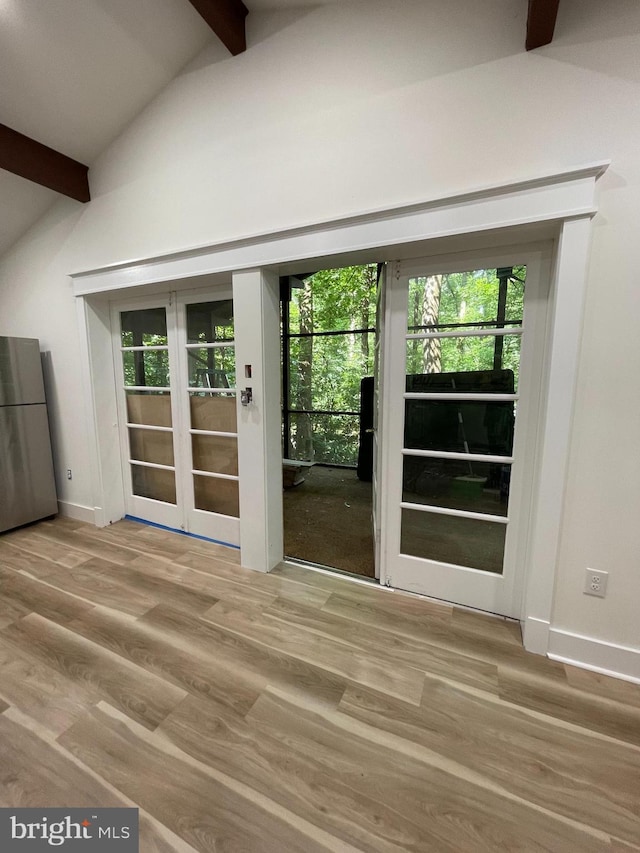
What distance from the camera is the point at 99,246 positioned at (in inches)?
105

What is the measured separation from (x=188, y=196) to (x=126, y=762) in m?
2.92

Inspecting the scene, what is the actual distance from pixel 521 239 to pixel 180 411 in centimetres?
252

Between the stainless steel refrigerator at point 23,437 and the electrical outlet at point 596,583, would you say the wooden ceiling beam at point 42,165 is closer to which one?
the stainless steel refrigerator at point 23,437

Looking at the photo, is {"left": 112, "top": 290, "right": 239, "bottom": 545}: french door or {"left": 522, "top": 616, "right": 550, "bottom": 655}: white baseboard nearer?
{"left": 522, "top": 616, "right": 550, "bottom": 655}: white baseboard

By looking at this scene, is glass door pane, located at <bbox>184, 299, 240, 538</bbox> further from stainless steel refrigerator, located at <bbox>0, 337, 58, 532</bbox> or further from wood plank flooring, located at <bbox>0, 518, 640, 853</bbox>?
stainless steel refrigerator, located at <bbox>0, 337, 58, 532</bbox>

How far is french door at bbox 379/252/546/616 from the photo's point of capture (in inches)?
69.5

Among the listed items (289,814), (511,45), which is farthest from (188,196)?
(289,814)

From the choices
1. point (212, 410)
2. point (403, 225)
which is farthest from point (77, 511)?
point (403, 225)

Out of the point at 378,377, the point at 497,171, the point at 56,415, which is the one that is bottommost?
the point at 56,415

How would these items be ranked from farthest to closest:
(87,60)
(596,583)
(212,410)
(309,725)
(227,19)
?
(212,410) → (87,60) → (227,19) → (596,583) → (309,725)

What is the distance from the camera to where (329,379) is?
5223mm

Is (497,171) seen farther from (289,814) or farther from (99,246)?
(99,246)

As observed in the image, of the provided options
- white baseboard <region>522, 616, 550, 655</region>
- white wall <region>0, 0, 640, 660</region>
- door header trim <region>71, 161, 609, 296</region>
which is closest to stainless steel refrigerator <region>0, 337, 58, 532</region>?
door header trim <region>71, 161, 609, 296</region>

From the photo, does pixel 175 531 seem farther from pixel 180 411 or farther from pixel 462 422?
pixel 462 422
